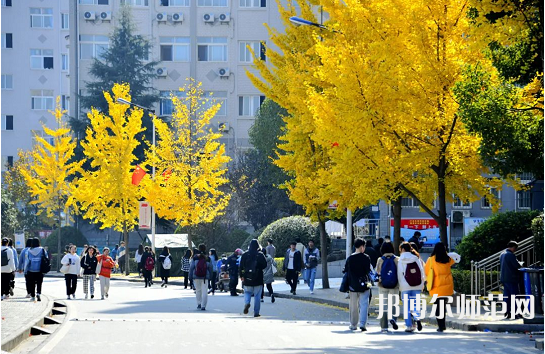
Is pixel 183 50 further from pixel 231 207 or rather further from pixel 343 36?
pixel 343 36

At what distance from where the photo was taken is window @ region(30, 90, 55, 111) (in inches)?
3620

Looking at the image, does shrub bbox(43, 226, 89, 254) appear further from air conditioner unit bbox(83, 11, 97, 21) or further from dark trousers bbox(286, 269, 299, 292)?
dark trousers bbox(286, 269, 299, 292)

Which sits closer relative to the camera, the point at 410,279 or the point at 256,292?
the point at 410,279

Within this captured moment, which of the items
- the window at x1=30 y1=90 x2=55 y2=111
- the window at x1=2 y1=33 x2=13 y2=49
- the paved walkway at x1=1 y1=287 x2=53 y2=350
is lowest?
the paved walkway at x1=1 y1=287 x2=53 y2=350

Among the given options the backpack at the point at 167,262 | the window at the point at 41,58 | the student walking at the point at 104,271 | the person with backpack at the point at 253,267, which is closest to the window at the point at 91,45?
the window at the point at 41,58

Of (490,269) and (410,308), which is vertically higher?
(490,269)

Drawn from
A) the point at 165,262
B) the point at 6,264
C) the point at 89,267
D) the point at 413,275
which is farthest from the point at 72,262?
the point at 413,275

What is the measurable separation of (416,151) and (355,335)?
888 centimetres

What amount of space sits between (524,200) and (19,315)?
35.6 m

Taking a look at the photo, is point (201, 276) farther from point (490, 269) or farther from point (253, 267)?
point (490, 269)

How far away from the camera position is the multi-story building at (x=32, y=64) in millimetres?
91188

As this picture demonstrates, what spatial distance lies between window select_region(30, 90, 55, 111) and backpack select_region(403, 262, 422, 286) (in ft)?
247

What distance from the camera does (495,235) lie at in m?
29.5

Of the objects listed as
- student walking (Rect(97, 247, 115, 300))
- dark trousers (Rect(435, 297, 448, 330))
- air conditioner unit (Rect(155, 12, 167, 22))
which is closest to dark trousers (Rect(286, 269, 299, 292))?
student walking (Rect(97, 247, 115, 300))
